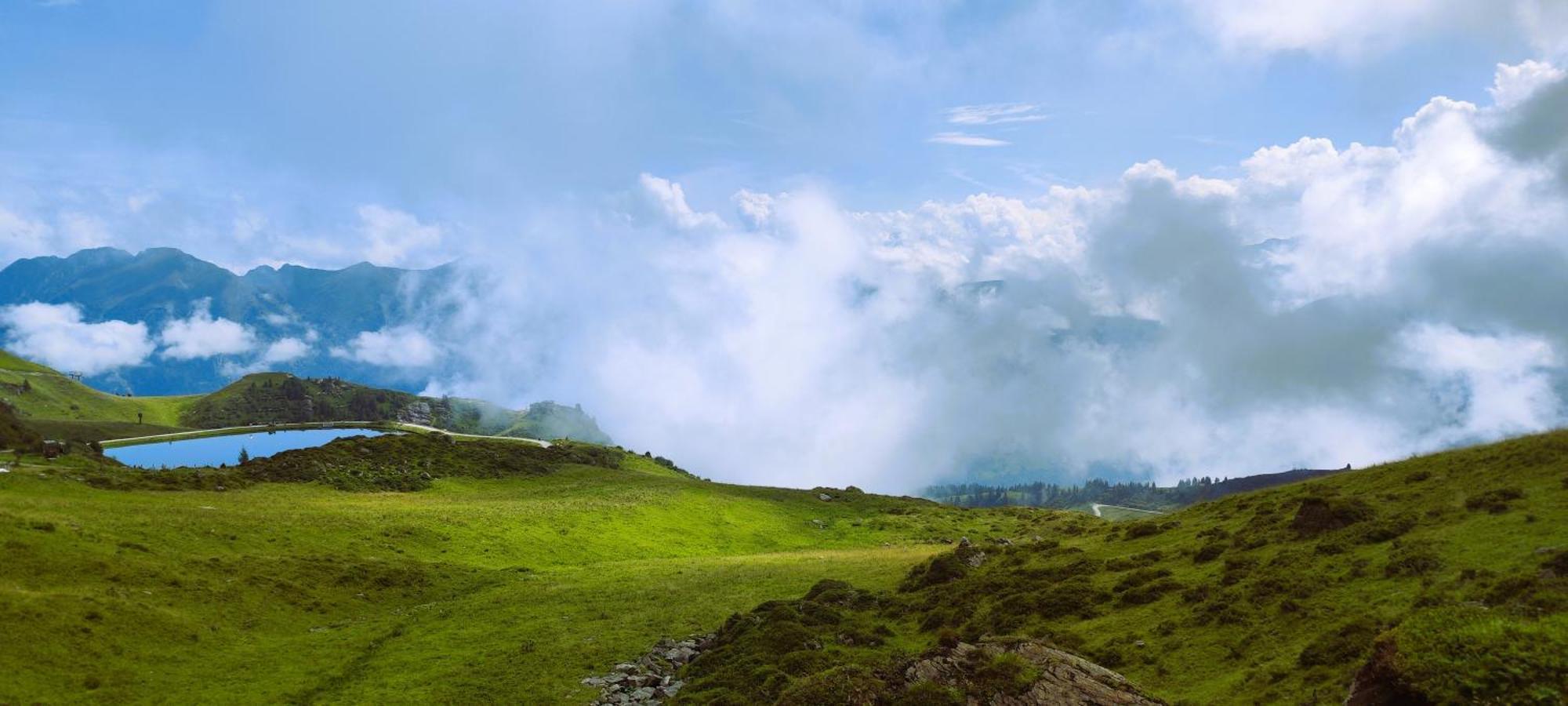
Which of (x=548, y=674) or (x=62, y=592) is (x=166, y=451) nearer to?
(x=62, y=592)

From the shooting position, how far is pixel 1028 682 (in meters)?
18.1

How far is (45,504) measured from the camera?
49125mm

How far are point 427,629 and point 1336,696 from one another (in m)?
40.3

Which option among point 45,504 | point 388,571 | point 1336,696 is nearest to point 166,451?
point 45,504

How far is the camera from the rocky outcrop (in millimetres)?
18016

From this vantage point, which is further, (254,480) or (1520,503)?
(254,480)

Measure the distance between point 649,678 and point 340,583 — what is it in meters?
27.4

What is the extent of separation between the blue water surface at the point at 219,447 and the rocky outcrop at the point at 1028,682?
481 ft

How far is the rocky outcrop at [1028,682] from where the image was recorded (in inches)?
709

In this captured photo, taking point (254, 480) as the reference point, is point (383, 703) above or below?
below

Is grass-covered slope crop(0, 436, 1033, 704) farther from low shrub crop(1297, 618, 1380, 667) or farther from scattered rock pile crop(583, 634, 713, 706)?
low shrub crop(1297, 618, 1380, 667)

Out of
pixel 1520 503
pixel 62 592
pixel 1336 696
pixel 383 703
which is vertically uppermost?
pixel 1520 503

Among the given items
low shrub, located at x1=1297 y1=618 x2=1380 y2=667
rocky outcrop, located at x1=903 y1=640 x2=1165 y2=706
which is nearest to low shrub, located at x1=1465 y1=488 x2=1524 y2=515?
low shrub, located at x1=1297 y1=618 x2=1380 y2=667

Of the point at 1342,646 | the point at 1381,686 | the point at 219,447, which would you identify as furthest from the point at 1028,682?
the point at 219,447
